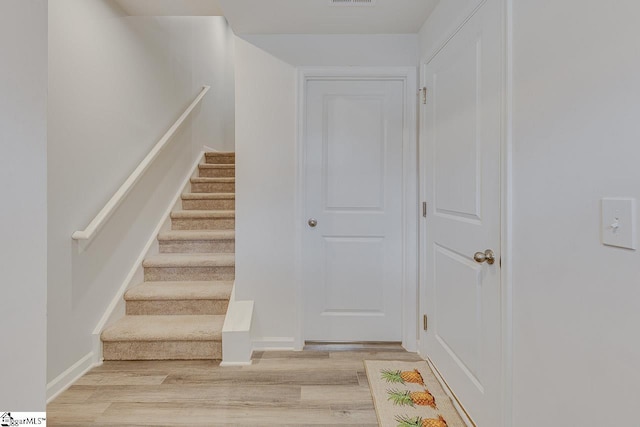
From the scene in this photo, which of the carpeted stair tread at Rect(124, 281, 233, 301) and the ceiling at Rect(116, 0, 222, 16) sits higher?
the ceiling at Rect(116, 0, 222, 16)

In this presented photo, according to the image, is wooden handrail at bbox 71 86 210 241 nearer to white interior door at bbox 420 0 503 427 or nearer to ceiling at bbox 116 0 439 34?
ceiling at bbox 116 0 439 34

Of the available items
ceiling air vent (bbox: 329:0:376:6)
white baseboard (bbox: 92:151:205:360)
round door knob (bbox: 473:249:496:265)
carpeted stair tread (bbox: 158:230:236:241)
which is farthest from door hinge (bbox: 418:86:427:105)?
white baseboard (bbox: 92:151:205:360)

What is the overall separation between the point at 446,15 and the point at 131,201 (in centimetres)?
255

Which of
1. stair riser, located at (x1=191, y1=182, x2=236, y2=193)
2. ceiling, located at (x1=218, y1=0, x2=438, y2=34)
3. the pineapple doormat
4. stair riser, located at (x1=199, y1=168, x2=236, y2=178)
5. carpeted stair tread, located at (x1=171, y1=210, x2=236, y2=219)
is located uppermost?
ceiling, located at (x1=218, y1=0, x2=438, y2=34)

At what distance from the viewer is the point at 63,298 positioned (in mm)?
2027

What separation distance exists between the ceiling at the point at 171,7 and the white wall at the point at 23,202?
1.63m

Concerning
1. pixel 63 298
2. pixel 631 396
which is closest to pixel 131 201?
pixel 63 298

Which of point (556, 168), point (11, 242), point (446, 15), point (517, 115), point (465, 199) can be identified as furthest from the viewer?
point (446, 15)

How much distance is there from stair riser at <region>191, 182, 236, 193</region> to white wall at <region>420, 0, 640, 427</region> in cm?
315

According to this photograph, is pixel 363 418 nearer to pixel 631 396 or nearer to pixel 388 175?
pixel 631 396

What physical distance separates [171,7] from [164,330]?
2.28 metres

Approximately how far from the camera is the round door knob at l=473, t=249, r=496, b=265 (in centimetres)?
142

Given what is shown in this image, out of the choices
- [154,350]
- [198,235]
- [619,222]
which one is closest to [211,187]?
[198,235]

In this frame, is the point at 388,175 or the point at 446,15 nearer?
the point at 446,15
